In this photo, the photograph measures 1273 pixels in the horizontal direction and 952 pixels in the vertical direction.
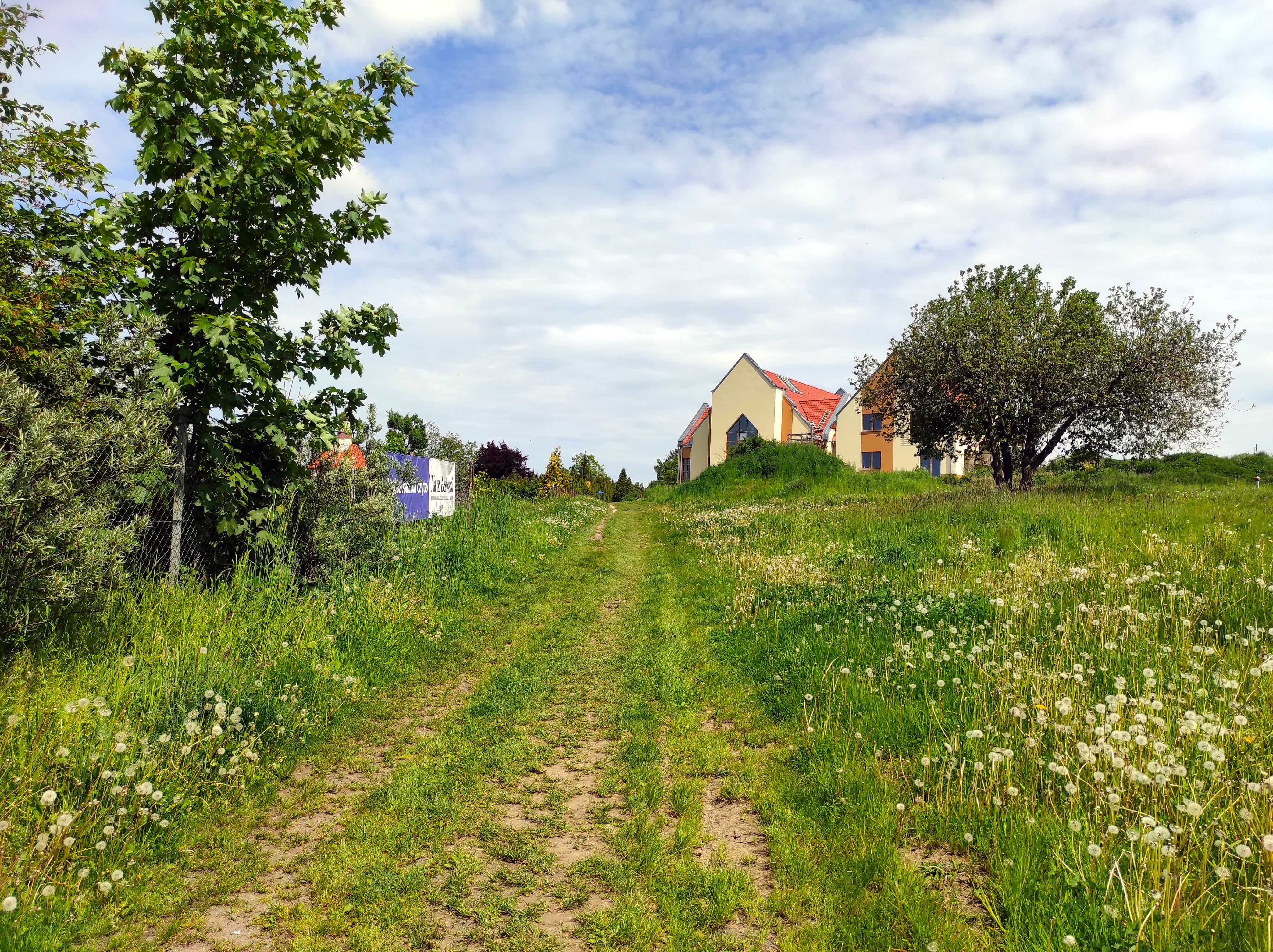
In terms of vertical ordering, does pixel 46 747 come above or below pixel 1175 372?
below

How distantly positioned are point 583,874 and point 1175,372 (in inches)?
910

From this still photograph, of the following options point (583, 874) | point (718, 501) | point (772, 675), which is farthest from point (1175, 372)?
point (583, 874)

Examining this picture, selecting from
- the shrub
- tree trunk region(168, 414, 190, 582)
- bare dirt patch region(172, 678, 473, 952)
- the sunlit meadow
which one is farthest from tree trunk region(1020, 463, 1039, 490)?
the shrub

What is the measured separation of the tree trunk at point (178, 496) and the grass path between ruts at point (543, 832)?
2.94m

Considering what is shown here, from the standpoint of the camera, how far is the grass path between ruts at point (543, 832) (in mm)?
3412

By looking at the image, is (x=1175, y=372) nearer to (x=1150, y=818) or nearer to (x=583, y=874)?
(x=1150, y=818)

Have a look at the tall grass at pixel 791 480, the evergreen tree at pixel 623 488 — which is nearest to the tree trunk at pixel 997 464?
the tall grass at pixel 791 480

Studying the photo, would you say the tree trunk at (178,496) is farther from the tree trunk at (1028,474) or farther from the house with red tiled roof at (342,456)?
the tree trunk at (1028,474)

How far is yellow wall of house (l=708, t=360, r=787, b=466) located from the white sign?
102 feet

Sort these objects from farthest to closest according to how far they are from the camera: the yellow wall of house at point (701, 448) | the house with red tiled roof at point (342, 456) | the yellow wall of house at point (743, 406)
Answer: the yellow wall of house at point (701, 448) → the yellow wall of house at point (743, 406) → the house with red tiled roof at point (342, 456)

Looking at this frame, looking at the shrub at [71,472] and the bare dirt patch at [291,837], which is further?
the shrub at [71,472]

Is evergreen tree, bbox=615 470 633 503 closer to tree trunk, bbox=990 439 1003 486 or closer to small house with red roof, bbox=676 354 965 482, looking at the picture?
small house with red roof, bbox=676 354 965 482

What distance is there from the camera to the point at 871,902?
3488mm

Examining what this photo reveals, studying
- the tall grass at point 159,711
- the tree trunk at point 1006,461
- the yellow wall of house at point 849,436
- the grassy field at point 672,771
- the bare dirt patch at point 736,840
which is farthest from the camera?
the yellow wall of house at point 849,436
